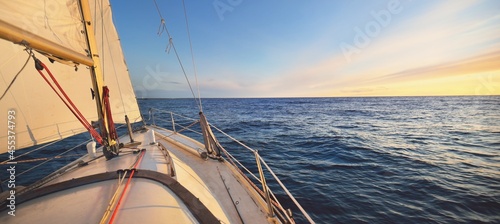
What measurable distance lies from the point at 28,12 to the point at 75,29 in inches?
28.7

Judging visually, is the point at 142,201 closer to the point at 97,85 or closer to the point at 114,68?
the point at 97,85

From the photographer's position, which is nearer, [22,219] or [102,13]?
[22,219]

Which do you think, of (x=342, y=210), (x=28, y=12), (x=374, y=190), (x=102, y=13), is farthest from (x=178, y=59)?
(x=374, y=190)

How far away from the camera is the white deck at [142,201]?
2.04m

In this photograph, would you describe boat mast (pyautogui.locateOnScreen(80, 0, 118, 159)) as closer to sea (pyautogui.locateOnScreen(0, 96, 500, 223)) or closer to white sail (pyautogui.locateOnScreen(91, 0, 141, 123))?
sea (pyautogui.locateOnScreen(0, 96, 500, 223))

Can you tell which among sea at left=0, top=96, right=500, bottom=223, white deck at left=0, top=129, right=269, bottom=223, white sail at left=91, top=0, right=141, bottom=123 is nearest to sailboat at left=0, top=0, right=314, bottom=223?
white deck at left=0, top=129, right=269, bottom=223

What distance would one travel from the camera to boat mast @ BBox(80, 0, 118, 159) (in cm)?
390

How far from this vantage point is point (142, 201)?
2.29m

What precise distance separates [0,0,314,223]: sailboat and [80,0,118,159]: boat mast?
0.02 m

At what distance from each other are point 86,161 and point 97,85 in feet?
5.65

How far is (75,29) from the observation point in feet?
12.4

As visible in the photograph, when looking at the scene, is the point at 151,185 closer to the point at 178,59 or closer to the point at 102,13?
the point at 178,59

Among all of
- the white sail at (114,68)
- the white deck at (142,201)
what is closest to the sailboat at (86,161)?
the white deck at (142,201)

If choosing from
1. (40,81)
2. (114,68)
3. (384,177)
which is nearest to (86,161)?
(40,81)
